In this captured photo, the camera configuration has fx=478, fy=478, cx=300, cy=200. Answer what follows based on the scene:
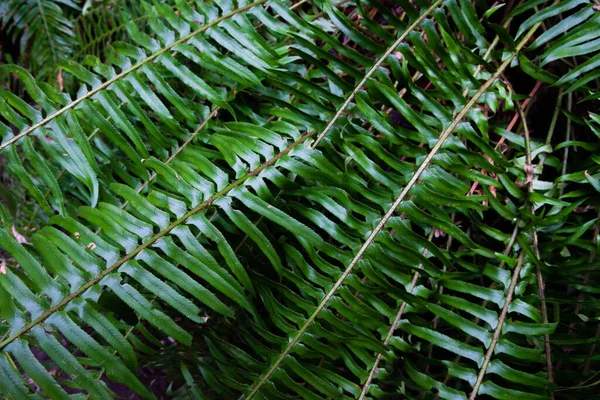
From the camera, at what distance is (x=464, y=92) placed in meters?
0.91

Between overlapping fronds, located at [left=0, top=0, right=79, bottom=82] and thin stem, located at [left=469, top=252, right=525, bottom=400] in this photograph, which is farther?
overlapping fronds, located at [left=0, top=0, right=79, bottom=82]

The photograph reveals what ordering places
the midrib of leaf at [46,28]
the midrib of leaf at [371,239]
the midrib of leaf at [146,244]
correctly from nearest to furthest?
the midrib of leaf at [146,244], the midrib of leaf at [371,239], the midrib of leaf at [46,28]

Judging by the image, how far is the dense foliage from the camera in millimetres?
693

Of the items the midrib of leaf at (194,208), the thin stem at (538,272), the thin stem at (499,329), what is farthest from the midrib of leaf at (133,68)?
the thin stem at (499,329)

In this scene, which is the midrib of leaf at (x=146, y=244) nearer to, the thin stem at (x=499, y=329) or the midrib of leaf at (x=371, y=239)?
the midrib of leaf at (x=371, y=239)

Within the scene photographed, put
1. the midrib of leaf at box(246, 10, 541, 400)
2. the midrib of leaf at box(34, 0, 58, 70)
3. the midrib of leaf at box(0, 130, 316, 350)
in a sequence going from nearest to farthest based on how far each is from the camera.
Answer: the midrib of leaf at box(0, 130, 316, 350), the midrib of leaf at box(246, 10, 541, 400), the midrib of leaf at box(34, 0, 58, 70)

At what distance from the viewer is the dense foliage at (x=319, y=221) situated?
0.69 metres

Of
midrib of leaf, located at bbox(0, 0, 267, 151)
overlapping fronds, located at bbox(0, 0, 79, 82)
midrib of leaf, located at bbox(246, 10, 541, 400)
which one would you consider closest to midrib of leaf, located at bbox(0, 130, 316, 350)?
midrib of leaf, located at bbox(246, 10, 541, 400)

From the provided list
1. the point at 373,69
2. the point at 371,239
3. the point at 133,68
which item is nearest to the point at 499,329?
the point at 371,239

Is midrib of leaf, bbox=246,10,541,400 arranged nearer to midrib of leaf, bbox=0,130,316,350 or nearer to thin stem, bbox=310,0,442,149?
thin stem, bbox=310,0,442,149

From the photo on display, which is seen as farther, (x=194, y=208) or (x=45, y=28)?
(x=45, y=28)

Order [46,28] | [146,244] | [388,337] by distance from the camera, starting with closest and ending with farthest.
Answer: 1. [146,244]
2. [388,337]
3. [46,28]

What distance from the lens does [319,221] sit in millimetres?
782

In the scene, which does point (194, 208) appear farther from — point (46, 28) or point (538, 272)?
point (46, 28)
